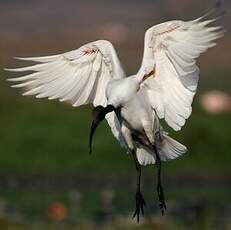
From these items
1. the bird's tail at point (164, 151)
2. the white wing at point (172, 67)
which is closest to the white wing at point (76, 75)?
the bird's tail at point (164, 151)

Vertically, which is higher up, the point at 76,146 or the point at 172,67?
the point at 172,67

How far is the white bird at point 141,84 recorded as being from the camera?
14320 millimetres

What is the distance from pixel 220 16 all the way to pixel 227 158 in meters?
30.7

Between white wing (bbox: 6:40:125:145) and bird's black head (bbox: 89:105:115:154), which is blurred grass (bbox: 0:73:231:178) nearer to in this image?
white wing (bbox: 6:40:125:145)

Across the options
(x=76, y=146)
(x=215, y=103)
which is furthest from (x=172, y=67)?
(x=215, y=103)

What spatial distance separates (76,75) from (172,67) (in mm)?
1414

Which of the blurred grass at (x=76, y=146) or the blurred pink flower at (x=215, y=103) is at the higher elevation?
the blurred grass at (x=76, y=146)

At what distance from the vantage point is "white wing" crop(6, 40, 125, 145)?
49.6 feet

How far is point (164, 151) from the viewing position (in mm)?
15281

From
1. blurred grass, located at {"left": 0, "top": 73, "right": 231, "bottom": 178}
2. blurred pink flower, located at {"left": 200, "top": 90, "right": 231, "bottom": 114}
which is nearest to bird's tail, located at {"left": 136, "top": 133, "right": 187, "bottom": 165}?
blurred grass, located at {"left": 0, "top": 73, "right": 231, "bottom": 178}

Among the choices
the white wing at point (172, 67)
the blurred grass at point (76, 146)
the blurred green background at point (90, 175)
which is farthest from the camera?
the blurred grass at point (76, 146)

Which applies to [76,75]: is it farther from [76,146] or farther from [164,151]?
[76,146]

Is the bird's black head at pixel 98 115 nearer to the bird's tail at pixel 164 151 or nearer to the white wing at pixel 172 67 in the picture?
the white wing at pixel 172 67

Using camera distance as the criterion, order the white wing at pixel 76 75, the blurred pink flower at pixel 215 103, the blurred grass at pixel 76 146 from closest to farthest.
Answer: the white wing at pixel 76 75 < the blurred grass at pixel 76 146 < the blurred pink flower at pixel 215 103
